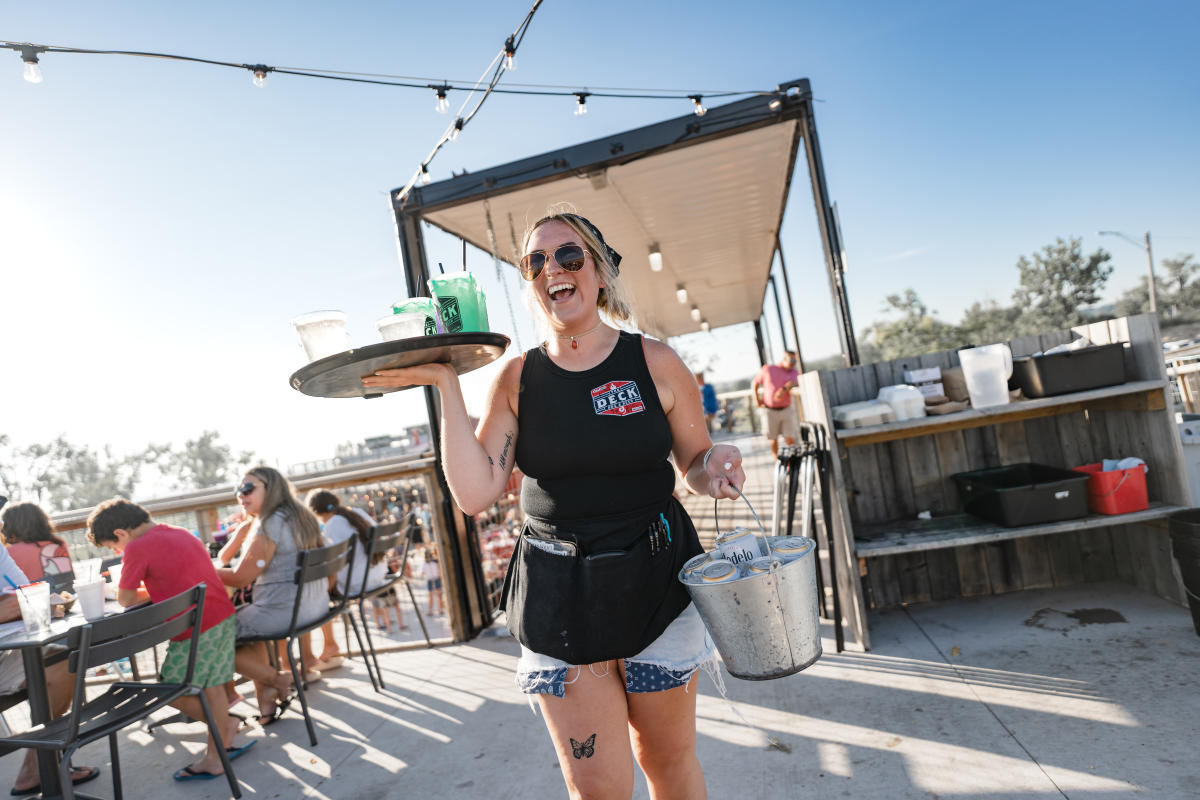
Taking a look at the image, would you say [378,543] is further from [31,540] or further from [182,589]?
[31,540]

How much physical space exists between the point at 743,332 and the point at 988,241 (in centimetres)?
4372

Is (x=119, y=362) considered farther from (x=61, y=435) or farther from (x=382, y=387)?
(x=382, y=387)

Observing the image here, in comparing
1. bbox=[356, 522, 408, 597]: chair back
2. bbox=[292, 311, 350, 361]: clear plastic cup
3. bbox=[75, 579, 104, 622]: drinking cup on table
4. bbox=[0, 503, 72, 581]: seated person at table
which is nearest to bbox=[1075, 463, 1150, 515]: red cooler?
bbox=[292, 311, 350, 361]: clear plastic cup

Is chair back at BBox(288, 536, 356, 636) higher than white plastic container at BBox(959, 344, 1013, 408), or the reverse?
white plastic container at BBox(959, 344, 1013, 408)

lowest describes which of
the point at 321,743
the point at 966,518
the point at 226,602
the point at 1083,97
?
the point at 321,743

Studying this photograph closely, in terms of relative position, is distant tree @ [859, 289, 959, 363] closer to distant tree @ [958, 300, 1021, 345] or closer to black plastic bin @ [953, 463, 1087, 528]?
distant tree @ [958, 300, 1021, 345]

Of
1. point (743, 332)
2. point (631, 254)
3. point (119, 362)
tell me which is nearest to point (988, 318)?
point (743, 332)

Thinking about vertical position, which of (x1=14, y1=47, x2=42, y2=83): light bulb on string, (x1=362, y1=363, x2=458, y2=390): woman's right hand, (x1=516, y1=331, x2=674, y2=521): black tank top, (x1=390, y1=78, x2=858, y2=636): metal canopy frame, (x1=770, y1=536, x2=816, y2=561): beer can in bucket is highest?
(x1=14, y1=47, x2=42, y2=83): light bulb on string

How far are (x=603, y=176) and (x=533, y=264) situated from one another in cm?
342

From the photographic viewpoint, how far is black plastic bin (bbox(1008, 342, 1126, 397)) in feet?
10.4

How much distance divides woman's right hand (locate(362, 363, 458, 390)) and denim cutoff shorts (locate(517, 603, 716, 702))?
0.59 metres

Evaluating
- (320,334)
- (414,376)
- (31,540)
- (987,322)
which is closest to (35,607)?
(31,540)

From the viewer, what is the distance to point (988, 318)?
58031 mm

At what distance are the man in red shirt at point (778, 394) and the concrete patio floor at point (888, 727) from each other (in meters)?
4.72
